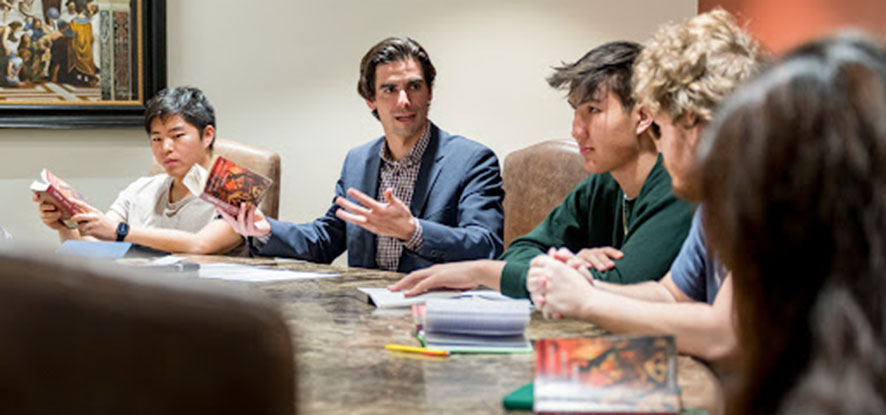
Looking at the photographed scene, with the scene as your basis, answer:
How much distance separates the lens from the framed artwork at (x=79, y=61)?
437 cm

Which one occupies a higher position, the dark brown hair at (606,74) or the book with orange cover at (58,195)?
the dark brown hair at (606,74)

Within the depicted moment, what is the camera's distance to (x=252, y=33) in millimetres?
4547

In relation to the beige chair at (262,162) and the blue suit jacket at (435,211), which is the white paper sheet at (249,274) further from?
the beige chair at (262,162)

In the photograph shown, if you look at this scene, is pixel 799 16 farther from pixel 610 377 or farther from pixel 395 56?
pixel 610 377

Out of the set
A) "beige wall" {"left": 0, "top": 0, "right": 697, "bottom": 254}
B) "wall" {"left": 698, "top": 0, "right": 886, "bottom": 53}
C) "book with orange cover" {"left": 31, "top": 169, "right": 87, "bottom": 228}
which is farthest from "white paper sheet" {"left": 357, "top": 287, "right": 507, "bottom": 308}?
"beige wall" {"left": 0, "top": 0, "right": 697, "bottom": 254}

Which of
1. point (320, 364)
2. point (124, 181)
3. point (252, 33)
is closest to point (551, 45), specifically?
point (252, 33)

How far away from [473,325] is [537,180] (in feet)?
6.43

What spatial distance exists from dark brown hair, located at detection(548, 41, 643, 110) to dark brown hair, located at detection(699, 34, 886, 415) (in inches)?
71.4

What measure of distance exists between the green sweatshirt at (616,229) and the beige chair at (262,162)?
4.42 ft

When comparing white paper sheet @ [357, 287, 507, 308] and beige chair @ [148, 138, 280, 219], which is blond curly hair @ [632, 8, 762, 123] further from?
beige chair @ [148, 138, 280, 219]

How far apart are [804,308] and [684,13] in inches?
174

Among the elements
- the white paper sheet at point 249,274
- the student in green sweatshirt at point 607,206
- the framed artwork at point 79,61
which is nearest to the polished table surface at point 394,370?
the student in green sweatshirt at point 607,206

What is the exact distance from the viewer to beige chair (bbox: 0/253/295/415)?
22.4 inches

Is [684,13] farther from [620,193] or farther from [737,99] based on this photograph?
[737,99]
